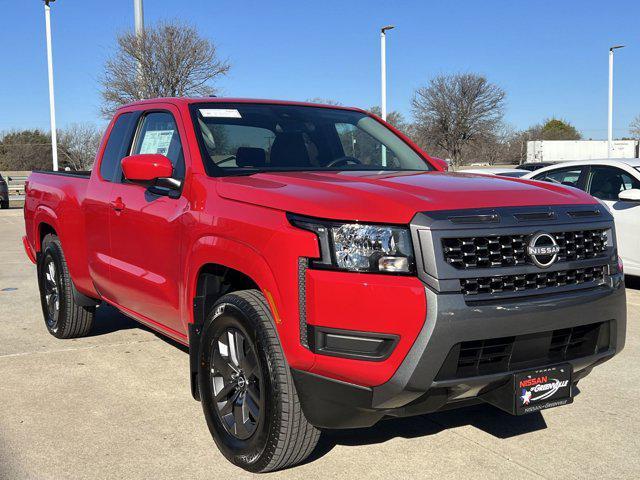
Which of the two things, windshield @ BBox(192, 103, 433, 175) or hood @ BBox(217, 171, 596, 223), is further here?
windshield @ BBox(192, 103, 433, 175)

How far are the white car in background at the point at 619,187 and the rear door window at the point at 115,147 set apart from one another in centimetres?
529

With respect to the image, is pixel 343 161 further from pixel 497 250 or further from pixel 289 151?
pixel 497 250

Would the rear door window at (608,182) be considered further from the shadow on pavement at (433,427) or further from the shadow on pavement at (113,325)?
the shadow on pavement at (113,325)

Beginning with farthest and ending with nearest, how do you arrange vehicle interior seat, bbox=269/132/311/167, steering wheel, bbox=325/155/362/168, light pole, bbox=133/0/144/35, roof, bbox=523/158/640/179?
1. light pole, bbox=133/0/144/35
2. roof, bbox=523/158/640/179
3. steering wheel, bbox=325/155/362/168
4. vehicle interior seat, bbox=269/132/311/167

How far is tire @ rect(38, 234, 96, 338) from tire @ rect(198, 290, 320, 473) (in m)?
2.54

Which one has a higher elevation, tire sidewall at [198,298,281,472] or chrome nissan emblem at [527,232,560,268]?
chrome nissan emblem at [527,232,560,268]

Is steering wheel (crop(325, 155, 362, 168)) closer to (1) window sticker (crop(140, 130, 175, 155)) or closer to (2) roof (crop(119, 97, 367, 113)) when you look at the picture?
(2) roof (crop(119, 97, 367, 113))

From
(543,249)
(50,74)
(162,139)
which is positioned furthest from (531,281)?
(50,74)

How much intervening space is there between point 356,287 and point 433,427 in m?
1.57

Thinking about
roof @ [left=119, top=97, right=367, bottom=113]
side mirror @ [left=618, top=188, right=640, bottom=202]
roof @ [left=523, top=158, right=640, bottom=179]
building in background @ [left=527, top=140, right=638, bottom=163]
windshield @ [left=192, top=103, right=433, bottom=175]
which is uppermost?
building in background @ [left=527, top=140, right=638, bottom=163]

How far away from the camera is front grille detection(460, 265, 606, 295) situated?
2.93 m

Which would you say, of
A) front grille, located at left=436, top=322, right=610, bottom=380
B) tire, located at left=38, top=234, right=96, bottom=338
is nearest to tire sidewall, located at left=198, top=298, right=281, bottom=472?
front grille, located at left=436, top=322, right=610, bottom=380

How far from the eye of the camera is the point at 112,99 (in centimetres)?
2727

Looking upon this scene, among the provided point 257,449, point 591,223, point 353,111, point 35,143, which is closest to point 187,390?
point 257,449
